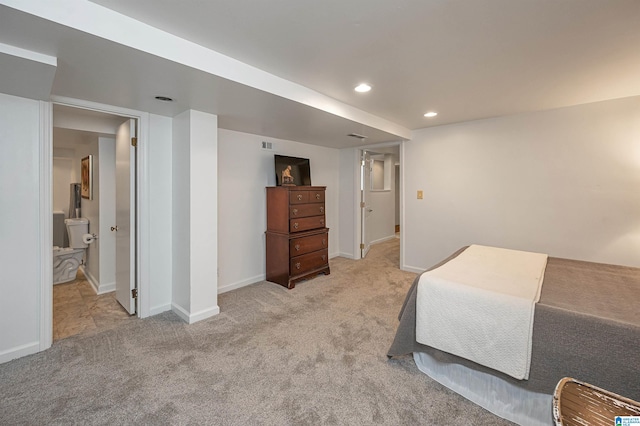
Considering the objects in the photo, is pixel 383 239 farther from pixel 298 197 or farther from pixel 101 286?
pixel 101 286

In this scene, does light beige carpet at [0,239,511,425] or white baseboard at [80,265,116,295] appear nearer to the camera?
light beige carpet at [0,239,511,425]

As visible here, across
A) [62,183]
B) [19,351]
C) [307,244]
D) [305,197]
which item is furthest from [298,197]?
[62,183]

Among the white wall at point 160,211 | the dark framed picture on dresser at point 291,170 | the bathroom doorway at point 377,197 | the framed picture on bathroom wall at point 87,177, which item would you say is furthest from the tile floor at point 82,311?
the bathroom doorway at point 377,197

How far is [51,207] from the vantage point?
230 cm

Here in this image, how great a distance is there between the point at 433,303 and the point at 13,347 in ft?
10.4

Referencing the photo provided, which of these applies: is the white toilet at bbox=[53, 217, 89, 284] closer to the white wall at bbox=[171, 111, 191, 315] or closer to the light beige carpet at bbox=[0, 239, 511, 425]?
the white wall at bbox=[171, 111, 191, 315]

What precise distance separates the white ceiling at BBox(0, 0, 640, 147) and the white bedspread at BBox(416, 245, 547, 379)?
1.59 metres

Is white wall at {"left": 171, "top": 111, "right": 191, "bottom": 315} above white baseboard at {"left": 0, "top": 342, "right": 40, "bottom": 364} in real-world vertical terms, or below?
above

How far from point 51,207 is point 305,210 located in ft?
8.64

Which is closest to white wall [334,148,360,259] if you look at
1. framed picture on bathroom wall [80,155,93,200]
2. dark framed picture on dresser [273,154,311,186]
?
dark framed picture on dresser [273,154,311,186]

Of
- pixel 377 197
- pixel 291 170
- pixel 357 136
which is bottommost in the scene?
pixel 377 197

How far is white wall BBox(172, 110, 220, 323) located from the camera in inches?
106

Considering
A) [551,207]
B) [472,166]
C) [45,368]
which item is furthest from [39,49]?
[551,207]

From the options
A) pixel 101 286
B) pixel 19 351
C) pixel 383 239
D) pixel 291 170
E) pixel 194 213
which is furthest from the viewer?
pixel 383 239
